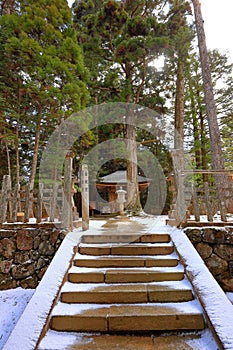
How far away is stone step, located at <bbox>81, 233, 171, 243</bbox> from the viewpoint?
319 centimetres

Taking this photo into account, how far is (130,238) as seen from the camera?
10.5 ft

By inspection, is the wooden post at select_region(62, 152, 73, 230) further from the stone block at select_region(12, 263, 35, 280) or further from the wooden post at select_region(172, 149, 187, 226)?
the wooden post at select_region(172, 149, 187, 226)

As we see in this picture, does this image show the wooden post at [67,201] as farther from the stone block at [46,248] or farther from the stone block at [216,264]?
the stone block at [216,264]

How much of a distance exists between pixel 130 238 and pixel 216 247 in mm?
1351

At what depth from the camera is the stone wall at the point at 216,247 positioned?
324cm

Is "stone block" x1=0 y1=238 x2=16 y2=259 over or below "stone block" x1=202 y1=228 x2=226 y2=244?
below

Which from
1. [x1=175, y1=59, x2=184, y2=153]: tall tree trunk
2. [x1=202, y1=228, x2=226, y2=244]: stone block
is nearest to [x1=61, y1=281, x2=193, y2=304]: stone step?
[x1=202, y1=228, x2=226, y2=244]: stone block

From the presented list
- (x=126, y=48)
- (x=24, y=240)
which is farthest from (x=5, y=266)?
(x=126, y=48)

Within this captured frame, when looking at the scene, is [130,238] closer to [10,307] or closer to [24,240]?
[24,240]

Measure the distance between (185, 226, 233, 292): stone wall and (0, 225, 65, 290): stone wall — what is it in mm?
2188

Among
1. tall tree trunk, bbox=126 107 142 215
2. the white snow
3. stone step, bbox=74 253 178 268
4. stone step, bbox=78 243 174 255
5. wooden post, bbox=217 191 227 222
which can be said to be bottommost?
the white snow

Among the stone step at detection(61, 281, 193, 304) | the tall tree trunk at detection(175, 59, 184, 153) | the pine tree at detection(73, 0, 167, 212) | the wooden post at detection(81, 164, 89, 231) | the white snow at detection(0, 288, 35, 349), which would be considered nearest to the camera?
the stone step at detection(61, 281, 193, 304)

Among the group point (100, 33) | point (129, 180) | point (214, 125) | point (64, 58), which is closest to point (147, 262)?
point (214, 125)

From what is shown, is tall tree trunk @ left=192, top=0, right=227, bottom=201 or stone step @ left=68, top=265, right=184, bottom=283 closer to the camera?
stone step @ left=68, top=265, right=184, bottom=283
